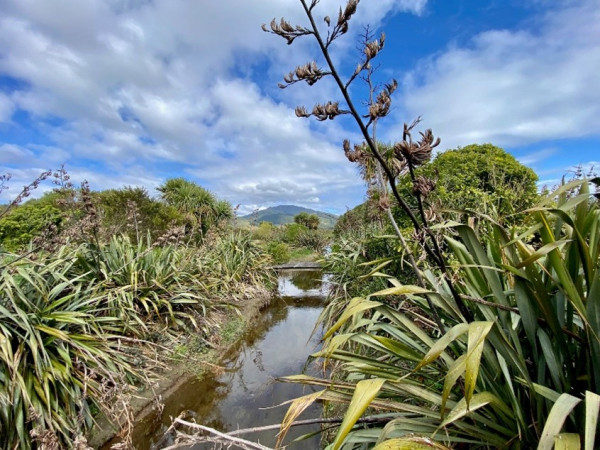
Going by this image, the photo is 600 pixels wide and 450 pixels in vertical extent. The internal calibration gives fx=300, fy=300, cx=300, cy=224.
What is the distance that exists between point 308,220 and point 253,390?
19792mm

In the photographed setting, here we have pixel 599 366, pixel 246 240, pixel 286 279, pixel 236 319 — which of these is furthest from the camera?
pixel 286 279


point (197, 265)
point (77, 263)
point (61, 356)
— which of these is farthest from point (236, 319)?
point (61, 356)

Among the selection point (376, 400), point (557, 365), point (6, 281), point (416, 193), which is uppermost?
point (416, 193)

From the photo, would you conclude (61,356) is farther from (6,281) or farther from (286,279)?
(286,279)

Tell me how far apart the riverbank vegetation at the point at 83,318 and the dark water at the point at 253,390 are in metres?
0.46

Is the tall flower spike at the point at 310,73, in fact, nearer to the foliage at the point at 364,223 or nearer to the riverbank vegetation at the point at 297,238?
the foliage at the point at 364,223

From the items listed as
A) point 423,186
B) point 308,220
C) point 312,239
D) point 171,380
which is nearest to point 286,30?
point 423,186

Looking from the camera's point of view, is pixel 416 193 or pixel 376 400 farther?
pixel 376 400

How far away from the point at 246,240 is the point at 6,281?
6371mm

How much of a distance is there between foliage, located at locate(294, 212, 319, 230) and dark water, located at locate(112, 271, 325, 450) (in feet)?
54.0

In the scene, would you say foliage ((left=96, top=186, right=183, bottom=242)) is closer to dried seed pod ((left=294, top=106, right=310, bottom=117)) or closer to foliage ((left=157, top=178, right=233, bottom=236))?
foliage ((left=157, top=178, right=233, bottom=236))

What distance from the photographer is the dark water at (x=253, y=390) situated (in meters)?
3.05

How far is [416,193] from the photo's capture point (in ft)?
4.05

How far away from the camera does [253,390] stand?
3824mm
